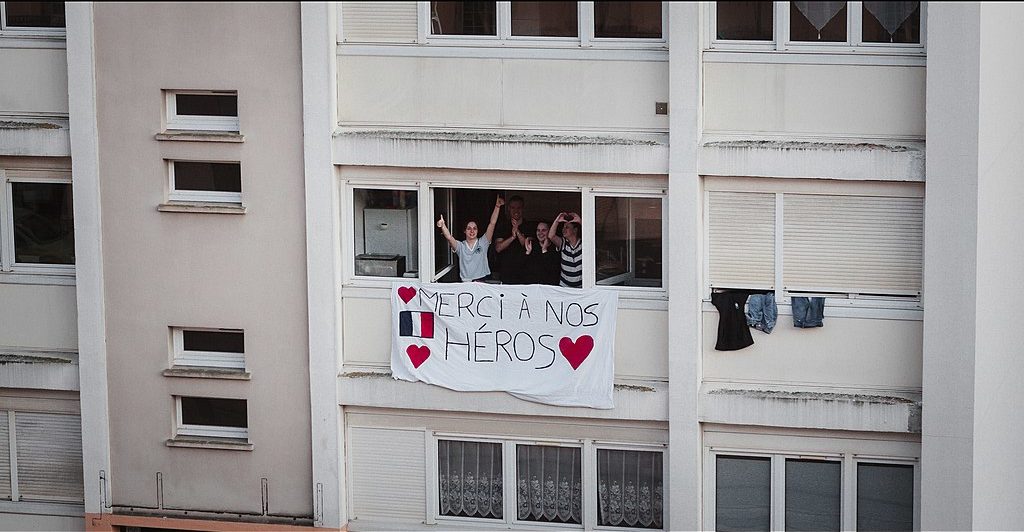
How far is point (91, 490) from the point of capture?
604 inches

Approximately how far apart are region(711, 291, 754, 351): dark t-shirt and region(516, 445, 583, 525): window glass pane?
75.0 inches

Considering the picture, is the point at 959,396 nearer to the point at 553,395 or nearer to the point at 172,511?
the point at 553,395

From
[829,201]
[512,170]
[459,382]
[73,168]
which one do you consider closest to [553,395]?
[459,382]

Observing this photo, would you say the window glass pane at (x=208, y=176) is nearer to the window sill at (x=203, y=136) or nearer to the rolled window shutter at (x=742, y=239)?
the window sill at (x=203, y=136)

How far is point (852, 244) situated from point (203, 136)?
635 cm

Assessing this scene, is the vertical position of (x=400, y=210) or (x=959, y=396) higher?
(x=400, y=210)

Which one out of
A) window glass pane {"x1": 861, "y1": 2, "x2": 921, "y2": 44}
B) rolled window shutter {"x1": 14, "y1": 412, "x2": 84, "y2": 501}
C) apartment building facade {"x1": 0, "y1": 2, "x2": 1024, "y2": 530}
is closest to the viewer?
window glass pane {"x1": 861, "y1": 2, "x2": 921, "y2": 44}

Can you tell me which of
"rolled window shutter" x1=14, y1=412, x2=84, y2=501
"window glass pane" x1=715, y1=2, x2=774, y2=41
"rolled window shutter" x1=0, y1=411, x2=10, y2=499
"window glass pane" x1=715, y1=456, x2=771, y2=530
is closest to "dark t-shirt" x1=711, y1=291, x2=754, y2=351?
"window glass pane" x1=715, y1=456, x2=771, y2=530

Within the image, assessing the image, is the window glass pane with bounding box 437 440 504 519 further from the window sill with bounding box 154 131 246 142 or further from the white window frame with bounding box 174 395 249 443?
the window sill with bounding box 154 131 246 142

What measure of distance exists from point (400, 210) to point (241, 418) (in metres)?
2.76

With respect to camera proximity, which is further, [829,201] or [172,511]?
[172,511]

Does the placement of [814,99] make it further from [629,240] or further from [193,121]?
[193,121]

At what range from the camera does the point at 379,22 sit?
47.3ft

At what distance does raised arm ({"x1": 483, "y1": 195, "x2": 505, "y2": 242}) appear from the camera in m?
14.5
